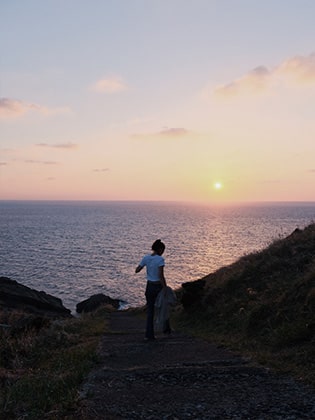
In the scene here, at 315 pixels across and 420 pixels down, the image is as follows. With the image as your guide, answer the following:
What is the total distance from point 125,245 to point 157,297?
71704 millimetres

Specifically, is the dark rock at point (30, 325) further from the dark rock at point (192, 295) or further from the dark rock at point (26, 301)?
the dark rock at point (26, 301)

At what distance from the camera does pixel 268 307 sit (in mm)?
11312

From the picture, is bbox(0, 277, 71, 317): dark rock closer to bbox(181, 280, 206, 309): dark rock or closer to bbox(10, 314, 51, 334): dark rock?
bbox(181, 280, 206, 309): dark rock

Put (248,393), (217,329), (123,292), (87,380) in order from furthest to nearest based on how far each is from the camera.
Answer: (123,292) < (217,329) < (87,380) < (248,393)

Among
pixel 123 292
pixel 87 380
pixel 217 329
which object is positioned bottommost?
pixel 123 292

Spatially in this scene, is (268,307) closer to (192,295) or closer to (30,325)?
(192,295)

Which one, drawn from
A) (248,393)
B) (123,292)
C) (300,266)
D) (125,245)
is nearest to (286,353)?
(248,393)

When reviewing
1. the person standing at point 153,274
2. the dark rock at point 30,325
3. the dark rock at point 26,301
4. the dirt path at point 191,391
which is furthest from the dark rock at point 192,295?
the dark rock at point 26,301

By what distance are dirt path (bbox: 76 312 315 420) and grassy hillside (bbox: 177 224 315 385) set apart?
653 millimetres

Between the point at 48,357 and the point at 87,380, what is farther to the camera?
the point at 48,357

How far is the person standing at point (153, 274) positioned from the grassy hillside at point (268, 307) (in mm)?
1744

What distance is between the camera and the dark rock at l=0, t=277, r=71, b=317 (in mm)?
27892

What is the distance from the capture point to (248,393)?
5672mm

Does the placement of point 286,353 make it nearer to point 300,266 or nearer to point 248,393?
point 248,393
